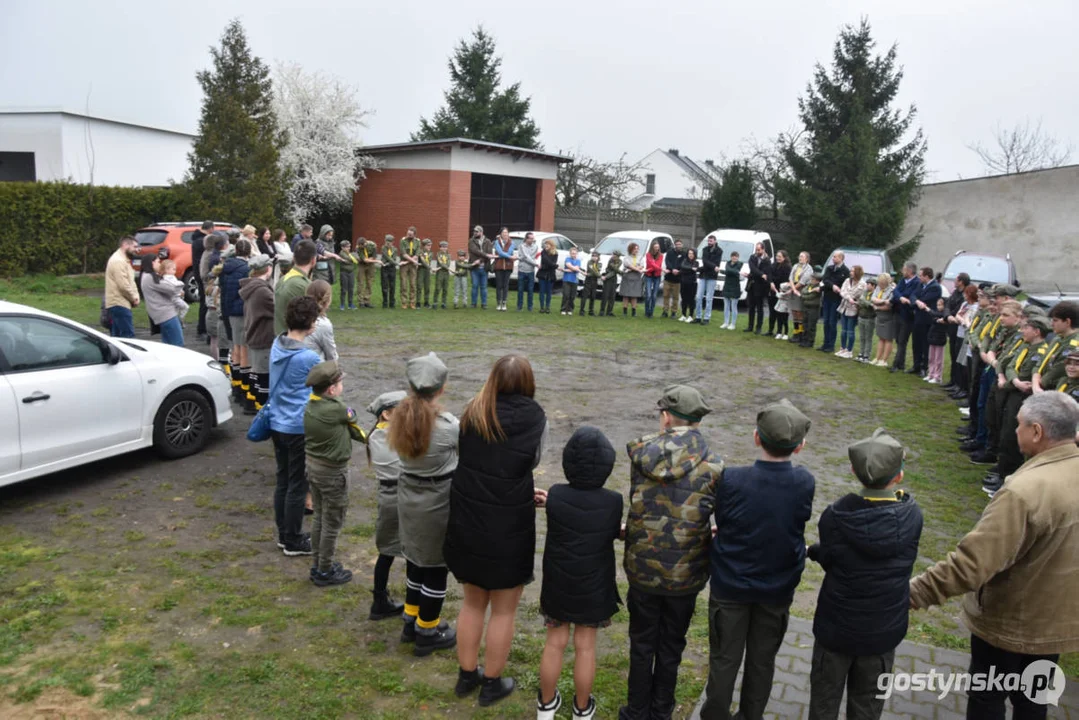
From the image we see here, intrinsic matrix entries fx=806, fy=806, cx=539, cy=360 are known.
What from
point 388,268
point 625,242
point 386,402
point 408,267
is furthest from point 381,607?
point 625,242

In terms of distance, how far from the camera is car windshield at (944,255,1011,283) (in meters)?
19.7

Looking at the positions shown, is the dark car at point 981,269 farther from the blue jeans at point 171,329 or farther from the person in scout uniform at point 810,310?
the blue jeans at point 171,329

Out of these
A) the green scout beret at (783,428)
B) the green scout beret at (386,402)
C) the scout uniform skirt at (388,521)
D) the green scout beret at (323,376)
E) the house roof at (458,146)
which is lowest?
the scout uniform skirt at (388,521)

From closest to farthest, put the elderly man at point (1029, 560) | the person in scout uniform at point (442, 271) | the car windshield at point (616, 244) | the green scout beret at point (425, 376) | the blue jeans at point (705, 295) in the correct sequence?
the elderly man at point (1029, 560) → the green scout beret at point (425, 376) → the blue jeans at point (705, 295) → the person in scout uniform at point (442, 271) → the car windshield at point (616, 244)

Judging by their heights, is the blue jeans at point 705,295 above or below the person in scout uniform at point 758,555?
above

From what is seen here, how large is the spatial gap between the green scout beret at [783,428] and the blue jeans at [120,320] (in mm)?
9308

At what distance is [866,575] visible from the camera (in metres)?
3.61

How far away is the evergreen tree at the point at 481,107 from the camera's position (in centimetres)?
4084

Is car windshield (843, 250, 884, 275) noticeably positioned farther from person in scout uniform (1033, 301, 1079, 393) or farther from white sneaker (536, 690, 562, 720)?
white sneaker (536, 690, 562, 720)

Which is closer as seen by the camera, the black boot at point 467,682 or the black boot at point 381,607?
the black boot at point 467,682

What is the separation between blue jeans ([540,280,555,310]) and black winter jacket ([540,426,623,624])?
607 inches

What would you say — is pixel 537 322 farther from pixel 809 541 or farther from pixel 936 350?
pixel 809 541

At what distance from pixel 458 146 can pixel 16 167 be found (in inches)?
691

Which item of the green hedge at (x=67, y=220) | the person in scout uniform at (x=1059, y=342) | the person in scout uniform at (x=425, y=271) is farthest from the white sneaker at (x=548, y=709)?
the green hedge at (x=67, y=220)
